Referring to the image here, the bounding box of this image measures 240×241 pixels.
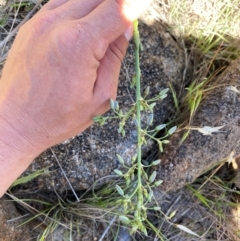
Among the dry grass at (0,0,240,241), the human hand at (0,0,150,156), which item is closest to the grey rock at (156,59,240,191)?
the dry grass at (0,0,240,241)

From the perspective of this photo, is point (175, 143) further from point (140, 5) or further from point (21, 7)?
point (21, 7)

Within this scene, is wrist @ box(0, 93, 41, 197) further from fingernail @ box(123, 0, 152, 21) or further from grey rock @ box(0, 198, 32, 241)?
fingernail @ box(123, 0, 152, 21)

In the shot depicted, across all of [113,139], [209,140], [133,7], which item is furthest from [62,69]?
[209,140]

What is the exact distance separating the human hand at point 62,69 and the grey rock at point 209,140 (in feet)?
1.41

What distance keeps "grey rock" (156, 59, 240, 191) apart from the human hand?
43 cm

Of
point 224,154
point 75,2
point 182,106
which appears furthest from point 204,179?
point 75,2

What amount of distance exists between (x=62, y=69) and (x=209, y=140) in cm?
66

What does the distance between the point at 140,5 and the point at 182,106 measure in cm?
60

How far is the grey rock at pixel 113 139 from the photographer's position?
4.88ft

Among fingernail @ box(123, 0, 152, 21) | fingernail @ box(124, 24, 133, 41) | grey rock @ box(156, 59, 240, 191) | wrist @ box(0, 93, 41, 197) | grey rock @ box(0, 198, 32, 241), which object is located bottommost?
grey rock @ box(156, 59, 240, 191)

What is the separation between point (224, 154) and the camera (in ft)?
4.86

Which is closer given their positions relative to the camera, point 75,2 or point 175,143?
point 75,2

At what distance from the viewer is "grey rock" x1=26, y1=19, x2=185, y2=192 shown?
1486 millimetres

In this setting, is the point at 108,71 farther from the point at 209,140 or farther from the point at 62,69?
the point at 209,140
